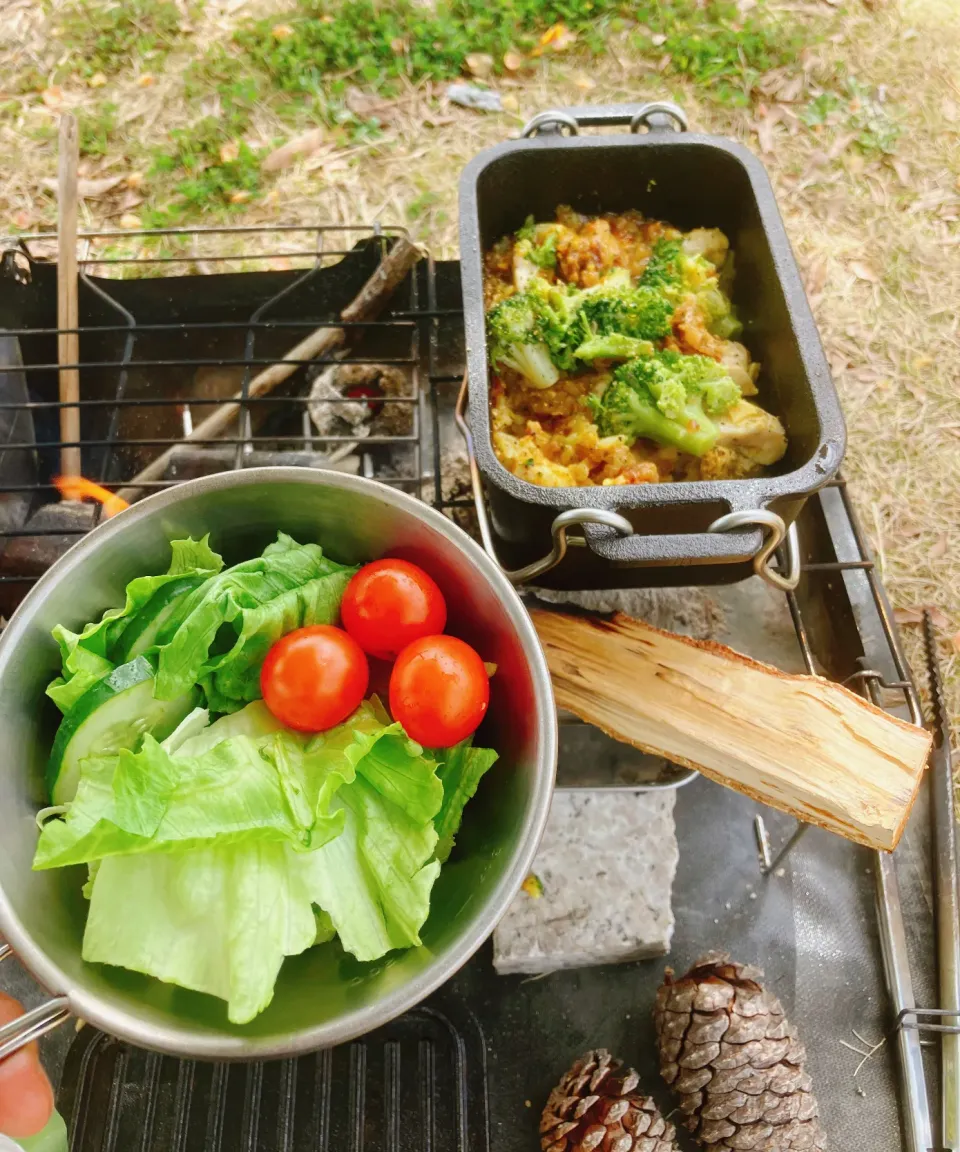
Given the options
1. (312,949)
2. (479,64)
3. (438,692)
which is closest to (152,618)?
(438,692)

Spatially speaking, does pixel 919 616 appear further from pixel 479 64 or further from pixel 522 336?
pixel 479 64

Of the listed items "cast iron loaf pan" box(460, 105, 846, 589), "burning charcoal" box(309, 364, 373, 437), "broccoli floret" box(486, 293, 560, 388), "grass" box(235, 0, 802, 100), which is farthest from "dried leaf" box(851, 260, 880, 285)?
"burning charcoal" box(309, 364, 373, 437)

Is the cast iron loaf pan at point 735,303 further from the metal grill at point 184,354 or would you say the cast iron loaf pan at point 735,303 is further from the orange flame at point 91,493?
the orange flame at point 91,493

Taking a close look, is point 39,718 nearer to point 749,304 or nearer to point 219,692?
point 219,692

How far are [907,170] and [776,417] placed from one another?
243 cm

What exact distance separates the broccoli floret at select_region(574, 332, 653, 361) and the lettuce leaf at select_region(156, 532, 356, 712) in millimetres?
828

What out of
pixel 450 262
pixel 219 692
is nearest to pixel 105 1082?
pixel 219 692

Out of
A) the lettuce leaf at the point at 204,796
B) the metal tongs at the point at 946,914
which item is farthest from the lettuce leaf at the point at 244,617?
the metal tongs at the point at 946,914

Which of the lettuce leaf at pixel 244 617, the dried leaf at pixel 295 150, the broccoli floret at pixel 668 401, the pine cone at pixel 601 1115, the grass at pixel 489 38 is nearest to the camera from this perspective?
the lettuce leaf at pixel 244 617

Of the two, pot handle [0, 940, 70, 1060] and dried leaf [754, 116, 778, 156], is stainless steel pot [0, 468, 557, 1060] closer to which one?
pot handle [0, 940, 70, 1060]

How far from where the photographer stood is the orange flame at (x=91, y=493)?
7.64 feet

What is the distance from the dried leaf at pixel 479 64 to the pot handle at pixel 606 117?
1931mm

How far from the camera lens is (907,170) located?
11.9ft

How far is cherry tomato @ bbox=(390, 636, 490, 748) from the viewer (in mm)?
1443
